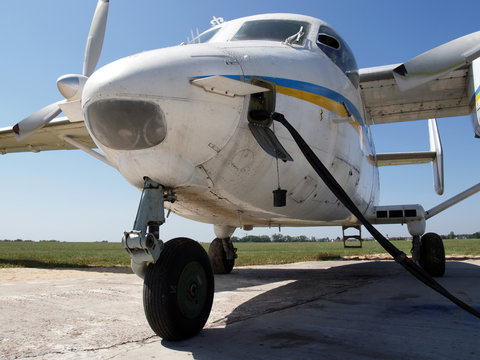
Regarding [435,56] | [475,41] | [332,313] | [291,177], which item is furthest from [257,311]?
[475,41]

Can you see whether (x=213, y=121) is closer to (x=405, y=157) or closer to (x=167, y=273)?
(x=167, y=273)

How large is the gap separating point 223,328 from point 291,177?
5.75 ft

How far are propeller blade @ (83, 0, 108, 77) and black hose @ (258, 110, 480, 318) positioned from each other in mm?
4282

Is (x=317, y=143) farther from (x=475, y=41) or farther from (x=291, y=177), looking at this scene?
(x=475, y=41)

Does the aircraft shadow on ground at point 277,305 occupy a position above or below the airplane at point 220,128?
below

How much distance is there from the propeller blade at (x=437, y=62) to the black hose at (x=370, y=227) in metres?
1.03

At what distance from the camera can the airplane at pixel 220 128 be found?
3045 mm

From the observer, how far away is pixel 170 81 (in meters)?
3.01

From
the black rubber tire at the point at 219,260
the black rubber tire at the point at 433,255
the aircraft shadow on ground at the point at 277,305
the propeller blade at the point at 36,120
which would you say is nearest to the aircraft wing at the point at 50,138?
the propeller blade at the point at 36,120

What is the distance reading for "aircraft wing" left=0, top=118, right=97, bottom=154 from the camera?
11.4 meters

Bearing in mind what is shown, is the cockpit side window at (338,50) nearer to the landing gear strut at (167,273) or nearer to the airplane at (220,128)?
the airplane at (220,128)

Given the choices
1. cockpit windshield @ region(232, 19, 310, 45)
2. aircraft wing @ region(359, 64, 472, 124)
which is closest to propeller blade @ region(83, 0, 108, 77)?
cockpit windshield @ region(232, 19, 310, 45)

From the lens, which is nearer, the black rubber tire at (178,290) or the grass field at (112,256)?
the black rubber tire at (178,290)

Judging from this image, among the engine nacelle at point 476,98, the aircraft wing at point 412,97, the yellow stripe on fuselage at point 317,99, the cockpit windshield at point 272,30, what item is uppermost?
the aircraft wing at point 412,97
